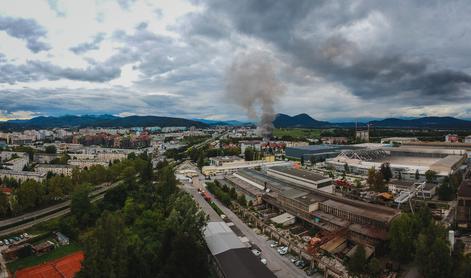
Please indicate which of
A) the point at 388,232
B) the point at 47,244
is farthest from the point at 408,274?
the point at 47,244

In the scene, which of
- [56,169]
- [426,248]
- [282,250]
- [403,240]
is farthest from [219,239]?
[56,169]

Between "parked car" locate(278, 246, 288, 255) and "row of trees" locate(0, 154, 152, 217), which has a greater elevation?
"row of trees" locate(0, 154, 152, 217)

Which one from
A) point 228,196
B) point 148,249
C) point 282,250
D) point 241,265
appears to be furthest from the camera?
point 228,196

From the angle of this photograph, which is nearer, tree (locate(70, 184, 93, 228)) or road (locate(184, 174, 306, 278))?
road (locate(184, 174, 306, 278))

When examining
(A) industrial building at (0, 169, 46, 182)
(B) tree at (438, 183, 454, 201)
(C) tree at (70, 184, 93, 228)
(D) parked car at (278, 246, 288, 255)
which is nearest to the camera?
(D) parked car at (278, 246, 288, 255)

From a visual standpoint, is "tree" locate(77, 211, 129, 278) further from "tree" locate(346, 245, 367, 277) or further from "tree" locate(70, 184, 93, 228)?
"tree" locate(70, 184, 93, 228)

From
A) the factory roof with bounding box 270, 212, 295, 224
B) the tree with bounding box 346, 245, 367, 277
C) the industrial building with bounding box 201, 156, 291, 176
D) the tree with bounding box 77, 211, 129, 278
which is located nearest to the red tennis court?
the tree with bounding box 77, 211, 129, 278

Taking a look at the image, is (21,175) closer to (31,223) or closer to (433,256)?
(31,223)
